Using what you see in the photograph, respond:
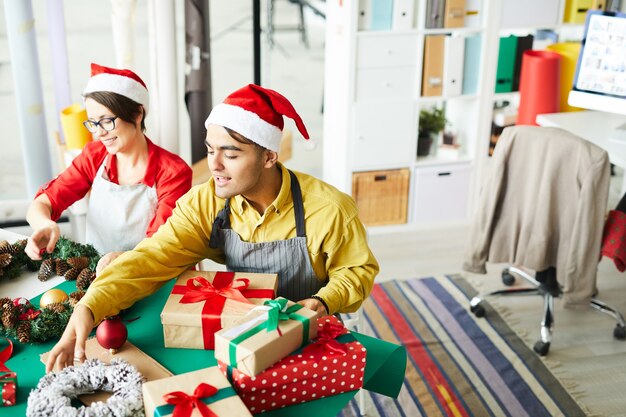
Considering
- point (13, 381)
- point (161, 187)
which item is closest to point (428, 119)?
point (161, 187)

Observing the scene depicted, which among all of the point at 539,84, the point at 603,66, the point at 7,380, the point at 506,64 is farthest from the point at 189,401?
the point at 506,64

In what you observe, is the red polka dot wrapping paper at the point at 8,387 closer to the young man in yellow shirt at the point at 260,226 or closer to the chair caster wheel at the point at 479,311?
the young man in yellow shirt at the point at 260,226

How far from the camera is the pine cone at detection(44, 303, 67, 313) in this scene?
163cm

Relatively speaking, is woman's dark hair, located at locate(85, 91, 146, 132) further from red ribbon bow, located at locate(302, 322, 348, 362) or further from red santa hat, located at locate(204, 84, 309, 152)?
red ribbon bow, located at locate(302, 322, 348, 362)

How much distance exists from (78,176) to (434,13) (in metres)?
2.17

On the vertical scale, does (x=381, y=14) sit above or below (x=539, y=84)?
above

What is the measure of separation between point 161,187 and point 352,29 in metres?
1.74

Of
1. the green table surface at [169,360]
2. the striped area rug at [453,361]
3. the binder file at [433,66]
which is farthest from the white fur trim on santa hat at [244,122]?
the binder file at [433,66]

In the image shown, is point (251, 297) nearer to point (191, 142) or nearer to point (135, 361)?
point (135, 361)

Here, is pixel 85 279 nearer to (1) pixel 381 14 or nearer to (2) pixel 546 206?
(2) pixel 546 206

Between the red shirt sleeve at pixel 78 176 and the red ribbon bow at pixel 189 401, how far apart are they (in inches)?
46.6

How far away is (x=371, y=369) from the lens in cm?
157

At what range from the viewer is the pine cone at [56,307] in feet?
5.36

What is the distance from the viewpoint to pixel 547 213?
271 centimetres
